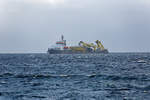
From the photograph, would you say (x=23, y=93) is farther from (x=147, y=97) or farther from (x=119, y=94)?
(x=147, y=97)

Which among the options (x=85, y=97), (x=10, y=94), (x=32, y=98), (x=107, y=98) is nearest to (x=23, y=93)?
(x=10, y=94)

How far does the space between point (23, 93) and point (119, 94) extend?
6289mm

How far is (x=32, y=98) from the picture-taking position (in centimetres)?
1617

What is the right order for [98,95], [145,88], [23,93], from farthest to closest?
[145,88], [23,93], [98,95]

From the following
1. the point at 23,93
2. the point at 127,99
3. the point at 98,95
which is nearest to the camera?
the point at 127,99

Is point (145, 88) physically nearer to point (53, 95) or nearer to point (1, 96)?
point (53, 95)

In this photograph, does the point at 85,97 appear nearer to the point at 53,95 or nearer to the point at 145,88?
the point at 53,95

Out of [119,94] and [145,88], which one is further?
[145,88]

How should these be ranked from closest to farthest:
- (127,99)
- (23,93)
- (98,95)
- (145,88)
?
1. (127,99)
2. (98,95)
3. (23,93)
4. (145,88)

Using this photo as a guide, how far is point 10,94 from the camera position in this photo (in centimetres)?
1789

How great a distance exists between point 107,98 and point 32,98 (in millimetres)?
4424

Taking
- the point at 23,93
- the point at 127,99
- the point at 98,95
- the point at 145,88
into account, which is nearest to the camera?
the point at 127,99

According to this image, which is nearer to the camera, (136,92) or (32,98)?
(32,98)

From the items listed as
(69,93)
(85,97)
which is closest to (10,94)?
(69,93)
